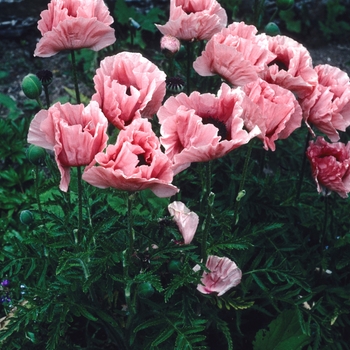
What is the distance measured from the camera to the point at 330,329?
1821 millimetres

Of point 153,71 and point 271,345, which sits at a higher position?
point 153,71

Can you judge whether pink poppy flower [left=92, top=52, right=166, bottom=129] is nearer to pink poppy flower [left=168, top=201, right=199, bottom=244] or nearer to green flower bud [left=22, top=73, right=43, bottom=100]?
pink poppy flower [left=168, top=201, right=199, bottom=244]

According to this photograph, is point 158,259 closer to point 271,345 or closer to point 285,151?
point 271,345

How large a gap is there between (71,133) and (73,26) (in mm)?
461

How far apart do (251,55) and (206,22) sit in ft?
0.82

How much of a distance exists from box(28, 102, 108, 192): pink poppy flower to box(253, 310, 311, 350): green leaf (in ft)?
3.04

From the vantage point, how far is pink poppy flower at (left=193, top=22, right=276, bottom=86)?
159cm

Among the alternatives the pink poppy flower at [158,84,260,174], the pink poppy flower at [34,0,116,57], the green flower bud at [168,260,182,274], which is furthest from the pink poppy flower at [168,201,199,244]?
the pink poppy flower at [34,0,116,57]

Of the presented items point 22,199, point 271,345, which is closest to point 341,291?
point 271,345

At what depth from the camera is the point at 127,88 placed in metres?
1.50

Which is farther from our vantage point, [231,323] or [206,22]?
[231,323]

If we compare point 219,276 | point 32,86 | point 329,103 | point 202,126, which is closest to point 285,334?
point 219,276

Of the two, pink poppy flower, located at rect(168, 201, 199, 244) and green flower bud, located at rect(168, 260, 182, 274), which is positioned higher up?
pink poppy flower, located at rect(168, 201, 199, 244)

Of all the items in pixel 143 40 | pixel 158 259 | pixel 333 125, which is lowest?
pixel 143 40
